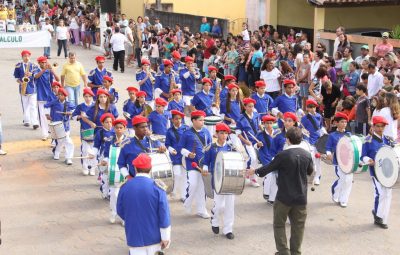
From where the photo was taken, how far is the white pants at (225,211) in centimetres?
978

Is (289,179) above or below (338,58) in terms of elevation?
below

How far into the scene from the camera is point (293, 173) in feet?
27.5

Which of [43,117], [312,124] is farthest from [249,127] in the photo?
[43,117]

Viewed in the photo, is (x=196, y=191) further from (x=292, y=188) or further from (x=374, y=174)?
(x=374, y=174)

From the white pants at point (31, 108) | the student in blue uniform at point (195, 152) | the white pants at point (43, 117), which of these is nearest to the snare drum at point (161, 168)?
the student in blue uniform at point (195, 152)

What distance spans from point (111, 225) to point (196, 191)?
1448 mm

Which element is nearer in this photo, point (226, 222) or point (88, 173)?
point (226, 222)

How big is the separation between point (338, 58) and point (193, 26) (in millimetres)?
13543

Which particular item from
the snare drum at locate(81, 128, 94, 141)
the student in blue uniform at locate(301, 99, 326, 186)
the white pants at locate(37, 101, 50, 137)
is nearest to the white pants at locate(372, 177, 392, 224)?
the student in blue uniform at locate(301, 99, 326, 186)

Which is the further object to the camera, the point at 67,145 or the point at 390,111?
the point at 67,145

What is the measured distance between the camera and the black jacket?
8.34 meters

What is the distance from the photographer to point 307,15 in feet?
85.0

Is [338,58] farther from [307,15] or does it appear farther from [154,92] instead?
[307,15]

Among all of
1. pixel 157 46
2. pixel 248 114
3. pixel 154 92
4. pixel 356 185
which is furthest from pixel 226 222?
pixel 157 46
